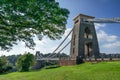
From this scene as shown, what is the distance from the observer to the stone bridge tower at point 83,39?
190 ft

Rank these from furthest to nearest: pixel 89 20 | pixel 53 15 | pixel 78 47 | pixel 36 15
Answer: pixel 89 20 → pixel 78 47 → pixel 53 15 → pixel 36 15

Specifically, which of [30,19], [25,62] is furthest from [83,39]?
[30,19]

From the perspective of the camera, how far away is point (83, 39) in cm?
5903

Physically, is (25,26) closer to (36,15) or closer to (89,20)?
(36,15)

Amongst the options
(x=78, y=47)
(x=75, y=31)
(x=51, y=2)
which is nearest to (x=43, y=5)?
(x=51, y=2)

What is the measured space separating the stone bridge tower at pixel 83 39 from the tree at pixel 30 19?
42978 mm

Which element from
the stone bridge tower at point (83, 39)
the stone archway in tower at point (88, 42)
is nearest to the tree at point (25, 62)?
the stone bridge tower at point (83, 39)

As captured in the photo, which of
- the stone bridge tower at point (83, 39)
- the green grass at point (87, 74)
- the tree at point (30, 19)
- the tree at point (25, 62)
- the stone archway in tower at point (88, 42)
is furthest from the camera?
the stone archway in tower at point (88, 42)

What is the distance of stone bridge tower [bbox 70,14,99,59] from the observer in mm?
57950

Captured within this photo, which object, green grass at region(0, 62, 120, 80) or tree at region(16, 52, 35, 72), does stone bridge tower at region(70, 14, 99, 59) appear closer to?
tree at region(16, 52, 35, 72)

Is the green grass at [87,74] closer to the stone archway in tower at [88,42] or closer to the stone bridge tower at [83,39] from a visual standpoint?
the stone bridge tower at [83,39]

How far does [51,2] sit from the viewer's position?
12.8 m

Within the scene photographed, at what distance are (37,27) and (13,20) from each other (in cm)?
166

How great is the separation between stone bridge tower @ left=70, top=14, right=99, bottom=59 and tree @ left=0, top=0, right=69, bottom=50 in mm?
42978
